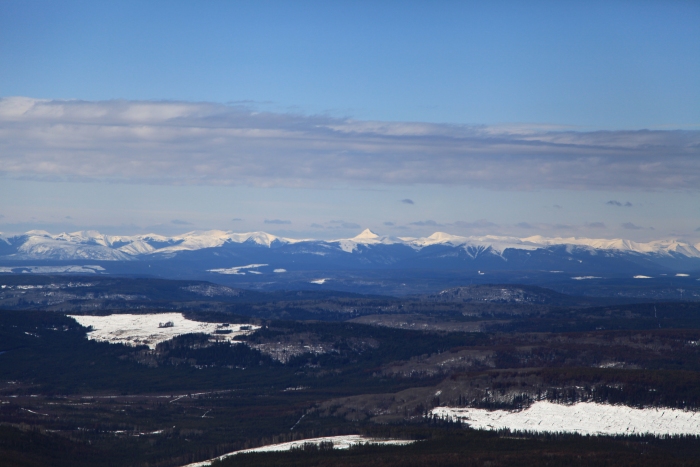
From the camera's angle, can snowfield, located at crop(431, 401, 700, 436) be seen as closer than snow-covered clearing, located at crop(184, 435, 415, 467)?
No

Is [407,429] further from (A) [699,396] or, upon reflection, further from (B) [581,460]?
(A) [699,396]

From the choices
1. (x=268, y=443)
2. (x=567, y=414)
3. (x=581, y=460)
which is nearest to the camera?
(x=581, y=460)

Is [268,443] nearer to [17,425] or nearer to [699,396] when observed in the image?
[17,425]

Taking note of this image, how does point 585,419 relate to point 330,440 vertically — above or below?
below

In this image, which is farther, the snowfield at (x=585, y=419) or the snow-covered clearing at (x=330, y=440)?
the snowfield at (x=585, y=419)

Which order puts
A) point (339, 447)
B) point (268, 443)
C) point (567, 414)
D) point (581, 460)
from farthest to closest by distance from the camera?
point (567, 414)
point (268, 443)
point (339, 447)
point (581, 460)

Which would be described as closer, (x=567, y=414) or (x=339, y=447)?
(x=339, y=447)

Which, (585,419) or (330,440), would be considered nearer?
(330,440)

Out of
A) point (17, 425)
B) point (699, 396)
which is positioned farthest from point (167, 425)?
point (699, 396)
